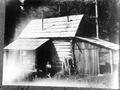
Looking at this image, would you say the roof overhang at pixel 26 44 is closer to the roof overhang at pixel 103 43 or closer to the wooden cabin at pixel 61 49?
the wooden cabin at pixel 61 49

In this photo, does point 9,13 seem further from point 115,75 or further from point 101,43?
point 115,75

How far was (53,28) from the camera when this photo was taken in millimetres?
1427

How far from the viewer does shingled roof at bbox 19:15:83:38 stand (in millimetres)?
1391

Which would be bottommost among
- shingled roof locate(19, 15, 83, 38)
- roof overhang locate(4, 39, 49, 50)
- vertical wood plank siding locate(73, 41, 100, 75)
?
vertical wood plank siding locate(73, 41, 100, 75)

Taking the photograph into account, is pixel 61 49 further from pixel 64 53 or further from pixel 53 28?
pixel 53 28

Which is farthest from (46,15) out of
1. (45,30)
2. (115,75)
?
(115,75)

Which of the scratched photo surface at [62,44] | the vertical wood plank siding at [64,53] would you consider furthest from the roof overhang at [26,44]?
the vertical wood plank siding at [64,53]

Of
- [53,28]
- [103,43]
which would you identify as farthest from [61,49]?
[103,43]

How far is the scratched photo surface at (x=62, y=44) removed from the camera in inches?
52.5

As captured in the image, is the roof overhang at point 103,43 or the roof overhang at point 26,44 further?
the roof overhang at point 26,44

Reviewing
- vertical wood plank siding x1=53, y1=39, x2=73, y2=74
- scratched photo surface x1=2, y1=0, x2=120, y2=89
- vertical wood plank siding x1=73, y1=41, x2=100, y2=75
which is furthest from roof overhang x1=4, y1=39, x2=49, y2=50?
vertical wood plank siding x1=73, y1=41, x2=100, y2=75

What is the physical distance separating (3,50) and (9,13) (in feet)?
0.87

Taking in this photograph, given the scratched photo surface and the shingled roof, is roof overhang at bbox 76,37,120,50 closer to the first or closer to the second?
the scratched photo surface

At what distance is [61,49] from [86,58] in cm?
17
